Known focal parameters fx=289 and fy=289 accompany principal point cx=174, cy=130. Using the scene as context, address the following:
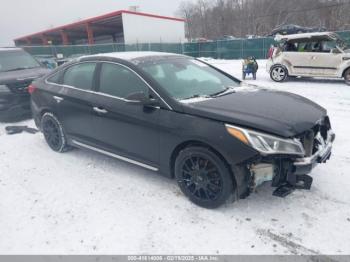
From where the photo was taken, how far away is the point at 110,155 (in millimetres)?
4094

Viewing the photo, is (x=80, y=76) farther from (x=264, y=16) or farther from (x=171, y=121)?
(x=264, y=16)

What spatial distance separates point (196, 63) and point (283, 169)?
2279 millimetres

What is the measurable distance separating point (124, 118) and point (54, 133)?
194cm

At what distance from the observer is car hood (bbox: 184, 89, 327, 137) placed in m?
2.83

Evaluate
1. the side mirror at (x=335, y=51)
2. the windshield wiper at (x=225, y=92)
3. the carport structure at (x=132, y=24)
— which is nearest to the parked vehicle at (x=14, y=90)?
the windshield wiper at (x=225, y=92)

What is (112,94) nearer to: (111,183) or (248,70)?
(111,183)

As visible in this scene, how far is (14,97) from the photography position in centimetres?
696

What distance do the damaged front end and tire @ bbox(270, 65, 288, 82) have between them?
9024 millimetres

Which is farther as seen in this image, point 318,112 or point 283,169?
point 318,112

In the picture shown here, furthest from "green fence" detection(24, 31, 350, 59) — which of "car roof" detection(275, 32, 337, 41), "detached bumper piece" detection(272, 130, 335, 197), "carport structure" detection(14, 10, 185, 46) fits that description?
"detached bumper piece" detection(272, 130, 335, 197)

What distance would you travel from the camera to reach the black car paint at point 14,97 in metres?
6.90

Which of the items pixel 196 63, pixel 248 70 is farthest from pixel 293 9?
pixel 196 63

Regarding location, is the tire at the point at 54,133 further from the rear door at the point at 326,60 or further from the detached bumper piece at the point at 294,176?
the rear door at the point at 326,60

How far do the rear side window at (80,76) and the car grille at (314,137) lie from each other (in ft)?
9.60
